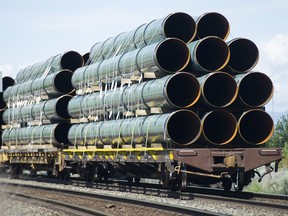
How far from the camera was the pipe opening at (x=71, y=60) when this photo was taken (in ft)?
89.4

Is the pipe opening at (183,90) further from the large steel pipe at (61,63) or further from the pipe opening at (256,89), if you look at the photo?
the large steel pipe at (61,63)

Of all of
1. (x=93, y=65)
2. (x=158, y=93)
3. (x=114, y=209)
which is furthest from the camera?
(x=93, y=65)

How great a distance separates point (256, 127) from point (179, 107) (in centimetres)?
289

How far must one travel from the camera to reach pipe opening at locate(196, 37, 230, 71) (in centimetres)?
1845

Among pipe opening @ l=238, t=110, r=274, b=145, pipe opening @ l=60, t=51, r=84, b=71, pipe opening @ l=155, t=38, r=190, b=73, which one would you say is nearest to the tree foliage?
pipe opening @ l=60, t=51, r=84, b=71

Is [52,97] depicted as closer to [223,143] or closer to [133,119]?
[133,119]

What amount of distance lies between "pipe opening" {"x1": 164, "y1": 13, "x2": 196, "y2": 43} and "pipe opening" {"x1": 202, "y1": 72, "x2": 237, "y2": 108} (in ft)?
5.39

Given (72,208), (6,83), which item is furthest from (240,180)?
(6,83)

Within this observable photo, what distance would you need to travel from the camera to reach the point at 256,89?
1900 cm

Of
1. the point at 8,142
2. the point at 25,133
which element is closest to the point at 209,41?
the point at 25,133

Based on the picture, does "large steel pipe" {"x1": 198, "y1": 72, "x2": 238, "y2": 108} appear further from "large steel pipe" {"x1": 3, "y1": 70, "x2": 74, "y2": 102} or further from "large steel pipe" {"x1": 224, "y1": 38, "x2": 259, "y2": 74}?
"large steel pipe" {"x1": 3, "y1": 70, "x2": 74, "y2": 102}

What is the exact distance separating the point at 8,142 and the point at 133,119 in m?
13.9

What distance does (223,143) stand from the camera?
18156 millimetres

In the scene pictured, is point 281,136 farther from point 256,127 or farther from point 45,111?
point 256,127
